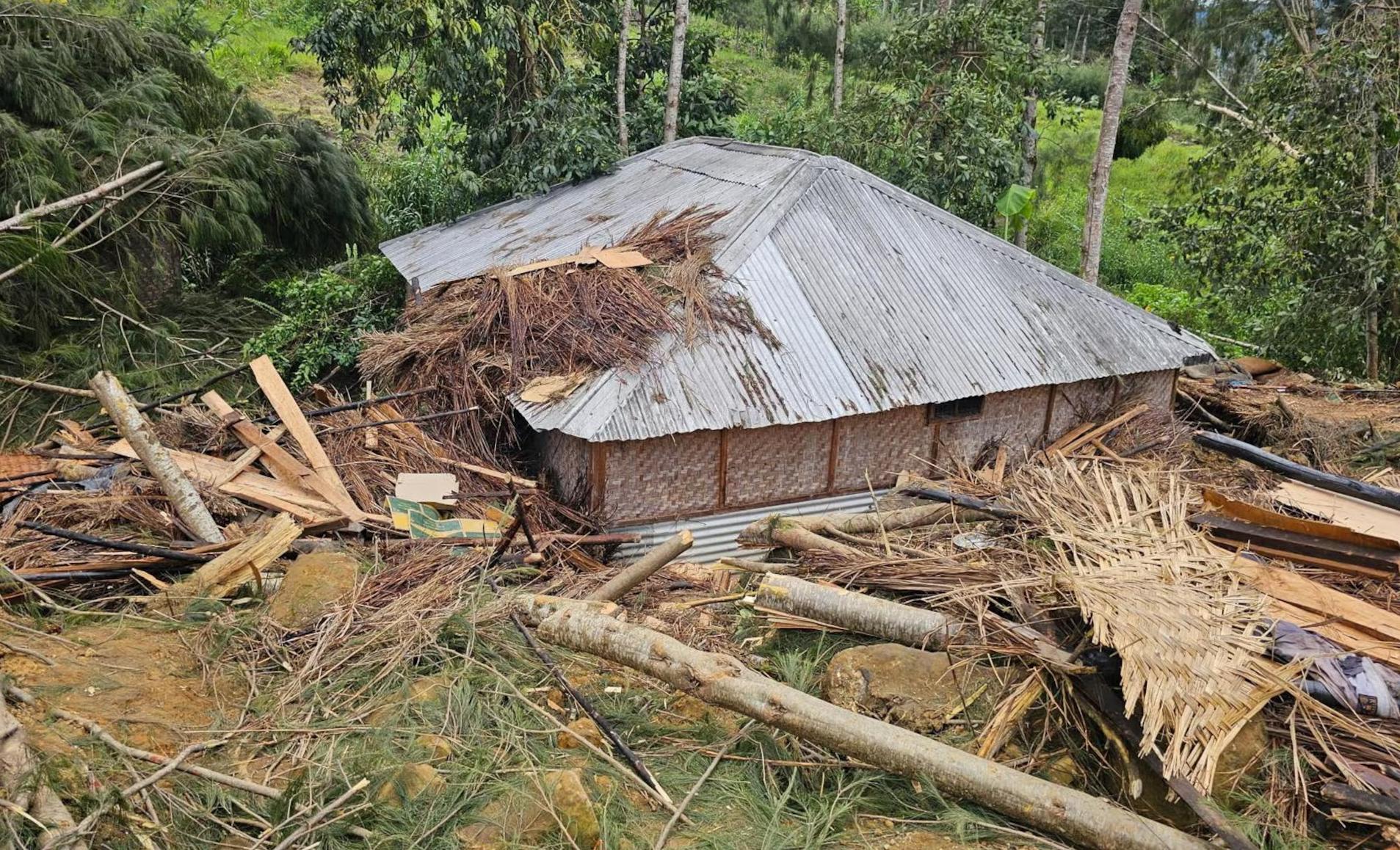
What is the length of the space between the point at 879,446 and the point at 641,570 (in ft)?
13.1

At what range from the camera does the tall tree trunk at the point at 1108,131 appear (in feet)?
39.9

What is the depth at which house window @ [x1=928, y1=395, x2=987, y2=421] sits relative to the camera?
375 inches

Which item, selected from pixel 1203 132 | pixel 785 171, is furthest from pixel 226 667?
pixel 1203 132

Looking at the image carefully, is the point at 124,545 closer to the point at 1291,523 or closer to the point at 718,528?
the point at 718,528

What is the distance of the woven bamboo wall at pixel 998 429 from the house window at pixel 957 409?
46 millimetres

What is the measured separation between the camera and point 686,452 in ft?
27.7

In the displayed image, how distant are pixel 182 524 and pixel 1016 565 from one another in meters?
6.22

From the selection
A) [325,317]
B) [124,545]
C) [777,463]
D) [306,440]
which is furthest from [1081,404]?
[325,317]

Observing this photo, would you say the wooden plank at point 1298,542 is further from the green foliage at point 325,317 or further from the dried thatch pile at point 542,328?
the green foliage at point 325,317

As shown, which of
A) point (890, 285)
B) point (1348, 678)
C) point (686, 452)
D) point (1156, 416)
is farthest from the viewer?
point (1156, 416)

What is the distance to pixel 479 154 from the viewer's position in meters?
15.2

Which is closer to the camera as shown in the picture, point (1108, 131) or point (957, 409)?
point (957, 409)

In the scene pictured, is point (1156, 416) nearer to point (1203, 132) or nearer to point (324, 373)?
point (1203, 132)

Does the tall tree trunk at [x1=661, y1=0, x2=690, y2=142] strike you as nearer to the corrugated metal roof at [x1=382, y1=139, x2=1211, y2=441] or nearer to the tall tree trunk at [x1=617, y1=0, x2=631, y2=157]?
the tall tree trunk at [x1=617, y1=0, x2=631, y2=157]
